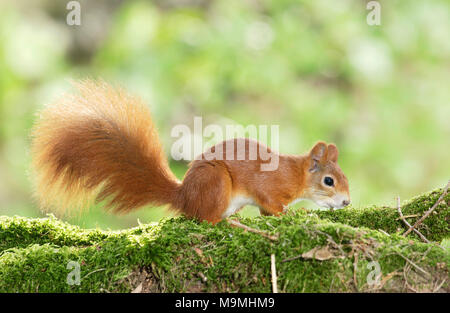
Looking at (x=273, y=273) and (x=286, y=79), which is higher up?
(x=286, y=79)

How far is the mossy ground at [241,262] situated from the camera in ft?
5.19

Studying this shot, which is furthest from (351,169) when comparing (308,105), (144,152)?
(144,152)

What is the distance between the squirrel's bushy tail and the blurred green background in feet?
5.16

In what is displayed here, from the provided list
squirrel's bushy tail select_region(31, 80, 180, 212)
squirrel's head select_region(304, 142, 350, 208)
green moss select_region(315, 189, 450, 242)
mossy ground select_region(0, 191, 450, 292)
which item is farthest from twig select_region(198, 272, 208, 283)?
squirrel's head select_region(304, 142, 350, 208)

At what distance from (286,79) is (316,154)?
76.2 inches

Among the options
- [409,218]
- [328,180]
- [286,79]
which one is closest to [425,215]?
[409,218]

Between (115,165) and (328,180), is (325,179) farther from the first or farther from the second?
(115,165)

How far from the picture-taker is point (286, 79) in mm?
4418

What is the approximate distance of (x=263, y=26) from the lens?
4.61 metres

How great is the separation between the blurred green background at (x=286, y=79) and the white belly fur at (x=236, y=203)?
165 cm

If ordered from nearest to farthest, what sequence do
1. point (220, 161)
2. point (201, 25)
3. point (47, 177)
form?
point (47, 177) < point (220, 161) < point (201, 25)

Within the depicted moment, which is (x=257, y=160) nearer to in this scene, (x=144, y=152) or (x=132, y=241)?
(x=144, y=152)
